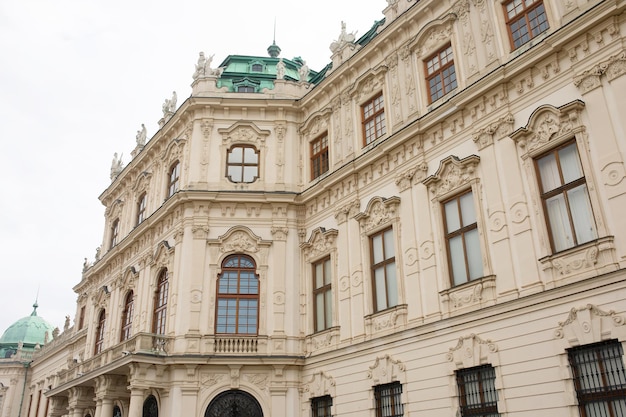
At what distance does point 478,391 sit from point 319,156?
11004 millimetres

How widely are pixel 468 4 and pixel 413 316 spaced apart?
9149 mm

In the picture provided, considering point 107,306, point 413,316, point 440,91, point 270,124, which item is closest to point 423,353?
point 413,316

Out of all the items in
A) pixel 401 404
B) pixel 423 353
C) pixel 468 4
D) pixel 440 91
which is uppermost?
pixel 468 4

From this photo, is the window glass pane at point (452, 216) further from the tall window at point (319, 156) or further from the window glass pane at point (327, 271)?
the tall window at point (319, 156)

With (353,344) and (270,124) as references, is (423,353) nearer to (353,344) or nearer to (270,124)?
(353,344)

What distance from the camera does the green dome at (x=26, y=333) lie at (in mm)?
54062

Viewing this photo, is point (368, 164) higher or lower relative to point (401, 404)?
higher

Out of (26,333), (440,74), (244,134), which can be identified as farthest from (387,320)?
(26,333)

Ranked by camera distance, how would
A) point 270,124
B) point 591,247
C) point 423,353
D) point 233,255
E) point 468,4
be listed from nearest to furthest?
point 591,247
point 423,353
point 468,4
point 233,255
point 270,124

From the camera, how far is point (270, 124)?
23625 mm

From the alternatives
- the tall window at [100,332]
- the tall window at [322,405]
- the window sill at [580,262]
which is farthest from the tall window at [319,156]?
the tall window at [100,332]

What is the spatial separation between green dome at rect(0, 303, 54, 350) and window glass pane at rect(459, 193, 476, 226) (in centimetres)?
4955

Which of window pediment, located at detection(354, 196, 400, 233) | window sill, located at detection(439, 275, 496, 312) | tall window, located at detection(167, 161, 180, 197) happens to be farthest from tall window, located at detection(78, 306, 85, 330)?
window sill, located at detection(439, 275, 496, 312)

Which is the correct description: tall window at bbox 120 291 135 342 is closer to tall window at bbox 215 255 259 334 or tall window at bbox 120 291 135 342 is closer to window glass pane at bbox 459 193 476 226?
tall window at bbox 215 255 259 334
